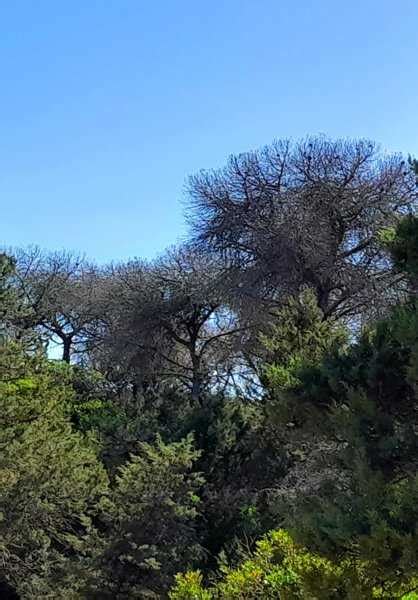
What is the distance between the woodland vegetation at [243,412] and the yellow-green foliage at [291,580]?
0.02 metres

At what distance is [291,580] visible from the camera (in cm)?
518

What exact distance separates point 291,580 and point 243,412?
27.1ft

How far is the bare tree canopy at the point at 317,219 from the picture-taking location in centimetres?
1568

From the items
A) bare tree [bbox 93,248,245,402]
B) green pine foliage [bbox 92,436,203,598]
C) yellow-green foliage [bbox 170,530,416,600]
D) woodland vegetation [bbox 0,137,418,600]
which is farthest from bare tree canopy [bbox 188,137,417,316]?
yellow-green foliage [bbox 170,530,416,600]

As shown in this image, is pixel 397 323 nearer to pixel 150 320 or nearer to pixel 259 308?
pixel 259 308

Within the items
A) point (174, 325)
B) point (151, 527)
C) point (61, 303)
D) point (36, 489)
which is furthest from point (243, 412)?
point (61, 303)

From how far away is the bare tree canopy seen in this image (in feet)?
51.4

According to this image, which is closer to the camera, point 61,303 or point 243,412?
point 243,412

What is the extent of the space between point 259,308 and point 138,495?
7.14 metres

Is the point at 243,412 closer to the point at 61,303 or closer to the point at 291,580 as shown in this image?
the point at 291,580

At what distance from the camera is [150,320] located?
63.5 ft

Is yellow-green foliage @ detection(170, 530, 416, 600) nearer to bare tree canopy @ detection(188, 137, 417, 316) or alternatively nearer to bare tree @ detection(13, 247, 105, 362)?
bare tree canopy @ detection(188, 137, 417, 316)

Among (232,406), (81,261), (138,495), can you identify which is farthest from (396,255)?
(81,261)

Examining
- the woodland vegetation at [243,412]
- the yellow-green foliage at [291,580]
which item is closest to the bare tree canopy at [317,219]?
the woodland vegetation at [243,412]
